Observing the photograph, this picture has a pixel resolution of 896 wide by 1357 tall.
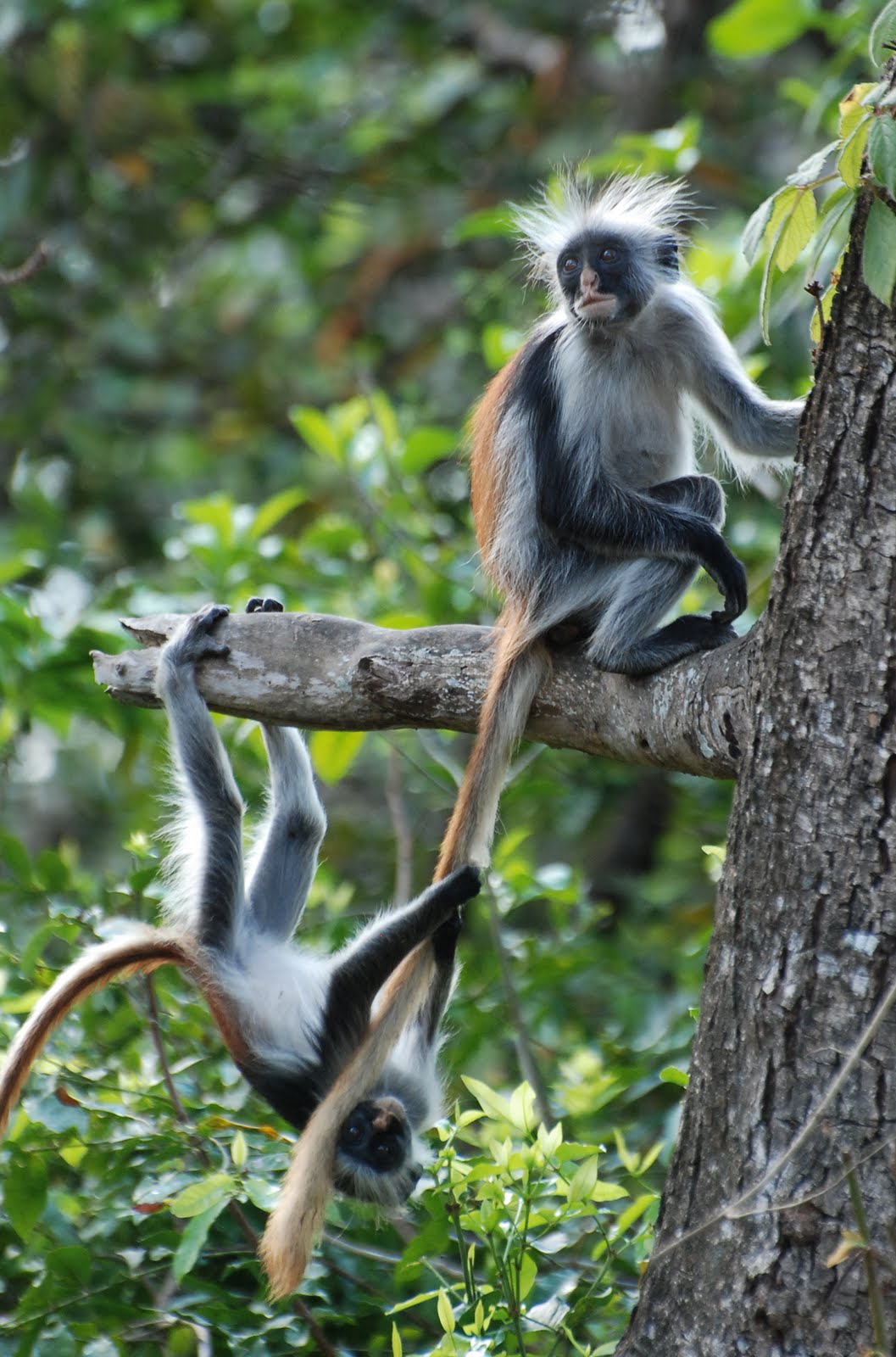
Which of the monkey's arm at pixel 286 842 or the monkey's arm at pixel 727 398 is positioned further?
the monkey's arm at pixel 286 842

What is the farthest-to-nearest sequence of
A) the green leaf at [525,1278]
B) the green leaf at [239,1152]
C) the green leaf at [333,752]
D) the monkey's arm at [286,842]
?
the monkey's arm at [286,842], the green leaf at [333,752], the green leaf at [239,1152], the green leaf at [525,1278]

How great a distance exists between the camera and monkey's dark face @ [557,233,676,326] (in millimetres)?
4488

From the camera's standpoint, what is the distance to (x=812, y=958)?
8.41 feet

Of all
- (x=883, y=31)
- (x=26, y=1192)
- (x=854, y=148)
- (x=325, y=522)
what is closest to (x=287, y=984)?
(x=26, y=1192)

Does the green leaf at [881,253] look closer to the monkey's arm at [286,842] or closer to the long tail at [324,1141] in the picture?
the long tail at [324,1141]

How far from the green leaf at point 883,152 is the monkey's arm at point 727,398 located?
7.16 ft

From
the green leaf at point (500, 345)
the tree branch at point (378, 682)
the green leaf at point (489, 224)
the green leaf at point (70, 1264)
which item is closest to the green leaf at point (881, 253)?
the tree branch at point (378, 682)

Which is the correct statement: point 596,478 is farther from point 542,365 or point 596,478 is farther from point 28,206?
point 28,206

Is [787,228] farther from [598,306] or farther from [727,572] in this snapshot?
[598,306]

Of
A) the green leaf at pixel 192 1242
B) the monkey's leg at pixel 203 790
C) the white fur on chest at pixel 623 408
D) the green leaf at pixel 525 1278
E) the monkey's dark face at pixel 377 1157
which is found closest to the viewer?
the green leaf at pixel 525 1278

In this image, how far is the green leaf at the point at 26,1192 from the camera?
3.51 meters

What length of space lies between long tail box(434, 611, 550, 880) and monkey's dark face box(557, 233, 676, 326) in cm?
120

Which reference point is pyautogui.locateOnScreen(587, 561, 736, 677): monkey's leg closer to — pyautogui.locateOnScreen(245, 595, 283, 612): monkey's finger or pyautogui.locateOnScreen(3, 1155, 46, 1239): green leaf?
pyautogui.locateOnScreen(245, 595, 283, 612): monkey's finger

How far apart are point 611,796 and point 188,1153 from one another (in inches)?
150
